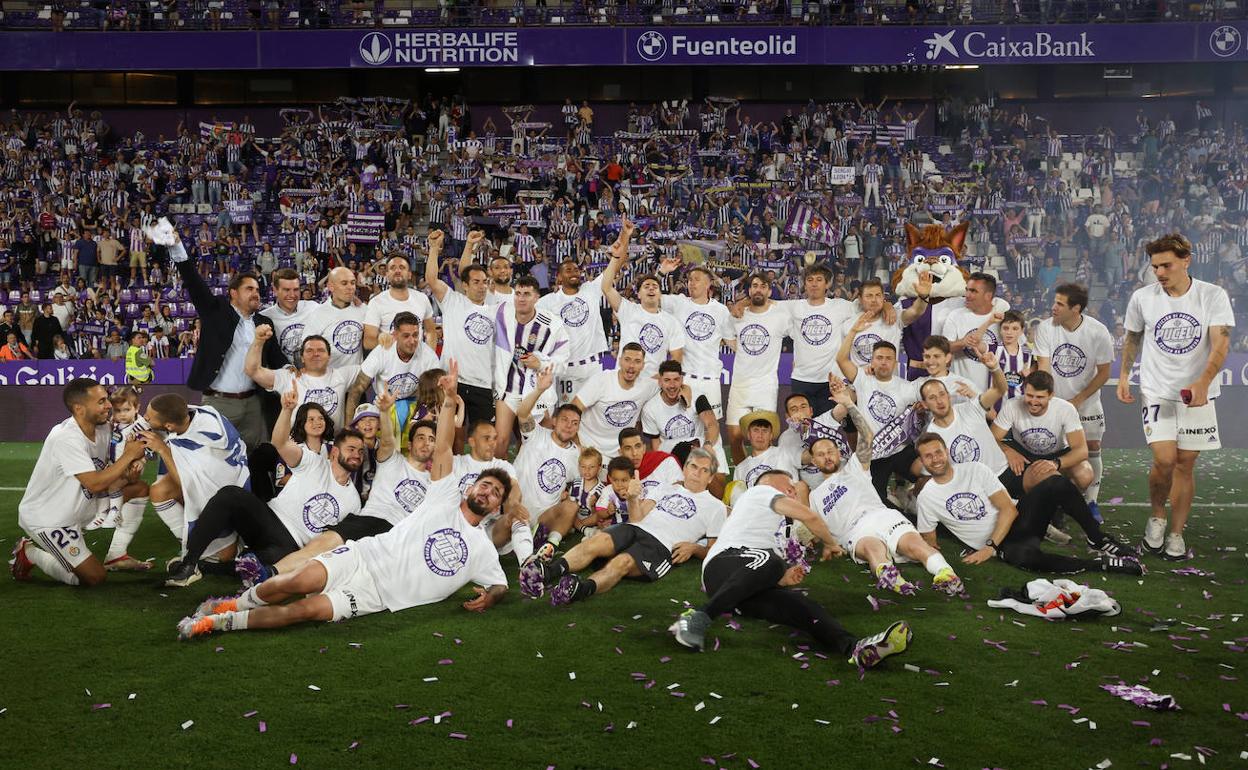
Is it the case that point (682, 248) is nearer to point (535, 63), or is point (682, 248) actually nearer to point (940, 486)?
point (535, 63)

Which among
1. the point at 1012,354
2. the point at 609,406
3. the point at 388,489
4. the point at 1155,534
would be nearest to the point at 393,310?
the point at 609,406

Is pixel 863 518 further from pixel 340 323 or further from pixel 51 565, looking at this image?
pixel 51 565

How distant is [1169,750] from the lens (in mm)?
5195

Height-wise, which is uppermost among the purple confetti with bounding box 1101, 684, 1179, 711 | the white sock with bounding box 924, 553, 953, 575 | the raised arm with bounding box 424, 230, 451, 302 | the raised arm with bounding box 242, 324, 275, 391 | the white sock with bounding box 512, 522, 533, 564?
the raised arm with bounding box 424, 230, 451, 302

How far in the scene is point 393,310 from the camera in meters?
10.5

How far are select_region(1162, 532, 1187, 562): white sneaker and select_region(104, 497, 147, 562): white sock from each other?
7.98m

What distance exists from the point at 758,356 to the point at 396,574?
203 inches

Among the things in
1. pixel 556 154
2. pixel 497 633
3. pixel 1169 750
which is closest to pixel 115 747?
pixel 497 633

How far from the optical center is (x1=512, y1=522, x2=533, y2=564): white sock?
26.9 ft

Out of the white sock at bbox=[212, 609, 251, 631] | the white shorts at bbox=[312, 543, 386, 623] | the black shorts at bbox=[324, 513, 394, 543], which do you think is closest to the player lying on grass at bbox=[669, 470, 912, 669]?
the white shorts at bbox=[312, 543, 386, 623]

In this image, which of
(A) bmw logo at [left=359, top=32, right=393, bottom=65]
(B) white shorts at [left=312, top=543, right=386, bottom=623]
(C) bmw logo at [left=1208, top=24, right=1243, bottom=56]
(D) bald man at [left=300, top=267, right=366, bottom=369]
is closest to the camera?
(B) white shorts at [left=312, top=543, right=386, bottom=623]

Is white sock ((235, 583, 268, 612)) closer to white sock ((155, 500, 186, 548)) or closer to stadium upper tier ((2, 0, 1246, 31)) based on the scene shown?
white sock ((155, 500, 186, 548))

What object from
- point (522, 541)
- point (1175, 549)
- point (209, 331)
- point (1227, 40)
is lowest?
point (1175, 549)

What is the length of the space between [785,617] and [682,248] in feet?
55.6
